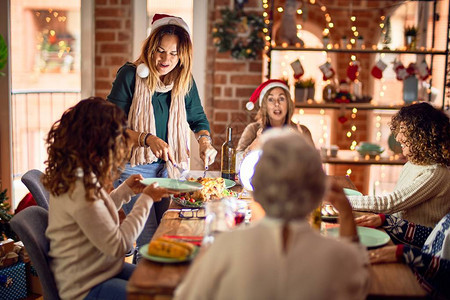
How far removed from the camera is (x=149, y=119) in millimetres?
2936

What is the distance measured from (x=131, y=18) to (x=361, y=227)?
283cm

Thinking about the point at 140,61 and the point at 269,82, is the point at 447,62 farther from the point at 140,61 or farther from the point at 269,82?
the point at 140,61

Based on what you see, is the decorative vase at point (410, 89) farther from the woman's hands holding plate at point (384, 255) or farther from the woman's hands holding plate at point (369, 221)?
the woman's hands holding plate at point (384, 255)

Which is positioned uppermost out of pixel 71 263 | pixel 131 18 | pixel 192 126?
pixel 131 18

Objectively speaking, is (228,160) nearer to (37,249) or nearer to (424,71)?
(37,249)

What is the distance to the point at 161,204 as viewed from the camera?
2775mm

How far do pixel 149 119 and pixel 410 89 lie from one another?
254 centimetres

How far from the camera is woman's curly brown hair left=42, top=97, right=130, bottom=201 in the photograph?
1857mm

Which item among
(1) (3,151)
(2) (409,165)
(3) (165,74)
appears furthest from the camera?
(1) (3,151)

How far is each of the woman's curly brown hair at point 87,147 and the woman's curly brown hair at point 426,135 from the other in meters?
1.22

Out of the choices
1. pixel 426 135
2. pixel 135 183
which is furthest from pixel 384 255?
pixel 135 183

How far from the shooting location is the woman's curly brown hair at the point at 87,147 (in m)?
1.86

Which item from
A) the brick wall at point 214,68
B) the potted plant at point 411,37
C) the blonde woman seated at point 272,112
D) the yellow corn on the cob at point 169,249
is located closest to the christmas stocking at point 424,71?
the potted plant at point 411,37

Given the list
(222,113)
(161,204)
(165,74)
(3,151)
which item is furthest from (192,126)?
(3,151)
